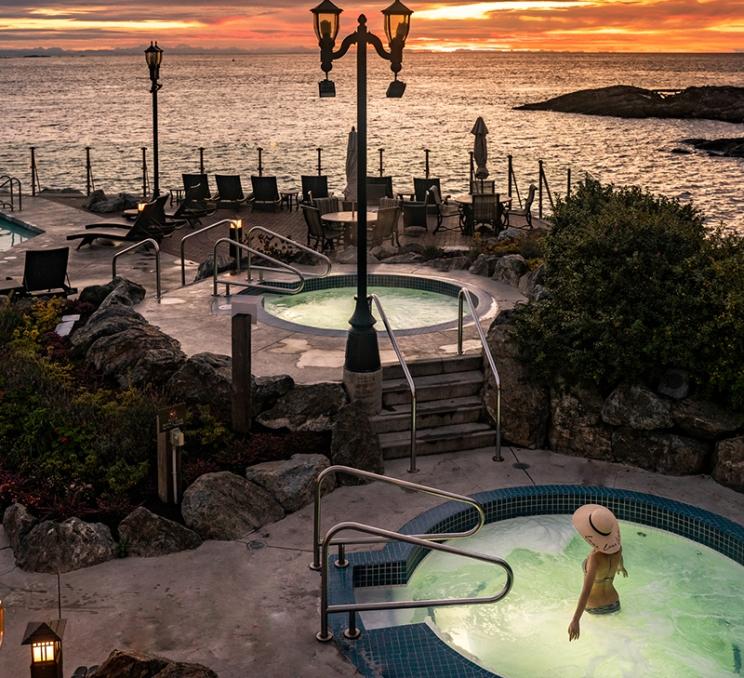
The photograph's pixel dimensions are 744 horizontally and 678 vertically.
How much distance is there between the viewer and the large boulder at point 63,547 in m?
8.34

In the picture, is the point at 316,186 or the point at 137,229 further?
the point at 316,186

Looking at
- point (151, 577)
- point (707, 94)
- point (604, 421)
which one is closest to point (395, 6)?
point (604, 421)

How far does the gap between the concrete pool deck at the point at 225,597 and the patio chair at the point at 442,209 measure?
46.3 ft

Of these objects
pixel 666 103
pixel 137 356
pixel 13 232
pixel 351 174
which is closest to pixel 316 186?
pixel 351 174

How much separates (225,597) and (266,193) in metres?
20.0

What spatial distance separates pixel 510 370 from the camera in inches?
444

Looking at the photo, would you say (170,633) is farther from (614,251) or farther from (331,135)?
(331,135)

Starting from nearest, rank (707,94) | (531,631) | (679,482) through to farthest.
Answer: (531,631) → (679,482) → (707,94)

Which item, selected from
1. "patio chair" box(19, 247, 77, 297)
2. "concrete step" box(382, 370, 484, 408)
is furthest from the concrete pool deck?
"patio chair" box(19, 247, 77, 297)

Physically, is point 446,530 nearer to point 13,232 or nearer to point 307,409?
point 307,409

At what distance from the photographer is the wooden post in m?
10.5

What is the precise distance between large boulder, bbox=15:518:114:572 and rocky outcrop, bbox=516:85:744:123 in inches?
4195

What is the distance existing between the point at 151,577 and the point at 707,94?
119m

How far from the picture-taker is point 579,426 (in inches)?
432
